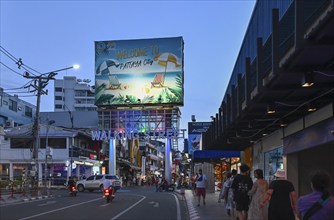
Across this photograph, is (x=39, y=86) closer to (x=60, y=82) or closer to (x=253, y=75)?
(x=253, y=75)

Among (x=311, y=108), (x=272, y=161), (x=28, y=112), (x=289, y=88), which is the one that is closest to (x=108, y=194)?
(x=272, y=161)

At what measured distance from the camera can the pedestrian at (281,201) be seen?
9.03 metres

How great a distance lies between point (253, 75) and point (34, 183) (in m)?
26.3

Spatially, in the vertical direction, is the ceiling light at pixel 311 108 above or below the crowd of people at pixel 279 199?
above

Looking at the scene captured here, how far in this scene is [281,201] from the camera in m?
9.12

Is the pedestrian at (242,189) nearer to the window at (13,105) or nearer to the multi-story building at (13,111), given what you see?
the multi-story building at (13,111)

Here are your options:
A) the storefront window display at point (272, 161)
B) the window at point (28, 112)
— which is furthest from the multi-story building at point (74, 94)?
the storefront window display at point (272, 161)

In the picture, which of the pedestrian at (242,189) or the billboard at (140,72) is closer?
the pedestrian at (242,189)

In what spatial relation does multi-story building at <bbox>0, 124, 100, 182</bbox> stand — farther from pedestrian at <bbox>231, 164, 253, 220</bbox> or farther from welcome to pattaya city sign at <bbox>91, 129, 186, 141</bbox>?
pedestrian at <bbox>231, 164, 253, 220</bbox>

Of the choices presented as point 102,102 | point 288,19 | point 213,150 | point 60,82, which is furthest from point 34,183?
point 60,82

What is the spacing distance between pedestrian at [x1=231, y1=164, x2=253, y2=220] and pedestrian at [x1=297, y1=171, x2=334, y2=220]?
633 centimetres

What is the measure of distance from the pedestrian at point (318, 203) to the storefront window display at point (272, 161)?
1348cm

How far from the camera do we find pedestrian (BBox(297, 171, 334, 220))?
5516mm

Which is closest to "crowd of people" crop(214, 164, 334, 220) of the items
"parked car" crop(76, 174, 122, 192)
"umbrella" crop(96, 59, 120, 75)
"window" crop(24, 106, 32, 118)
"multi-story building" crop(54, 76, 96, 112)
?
"parked car" crop(76, 174, 122, 192)
